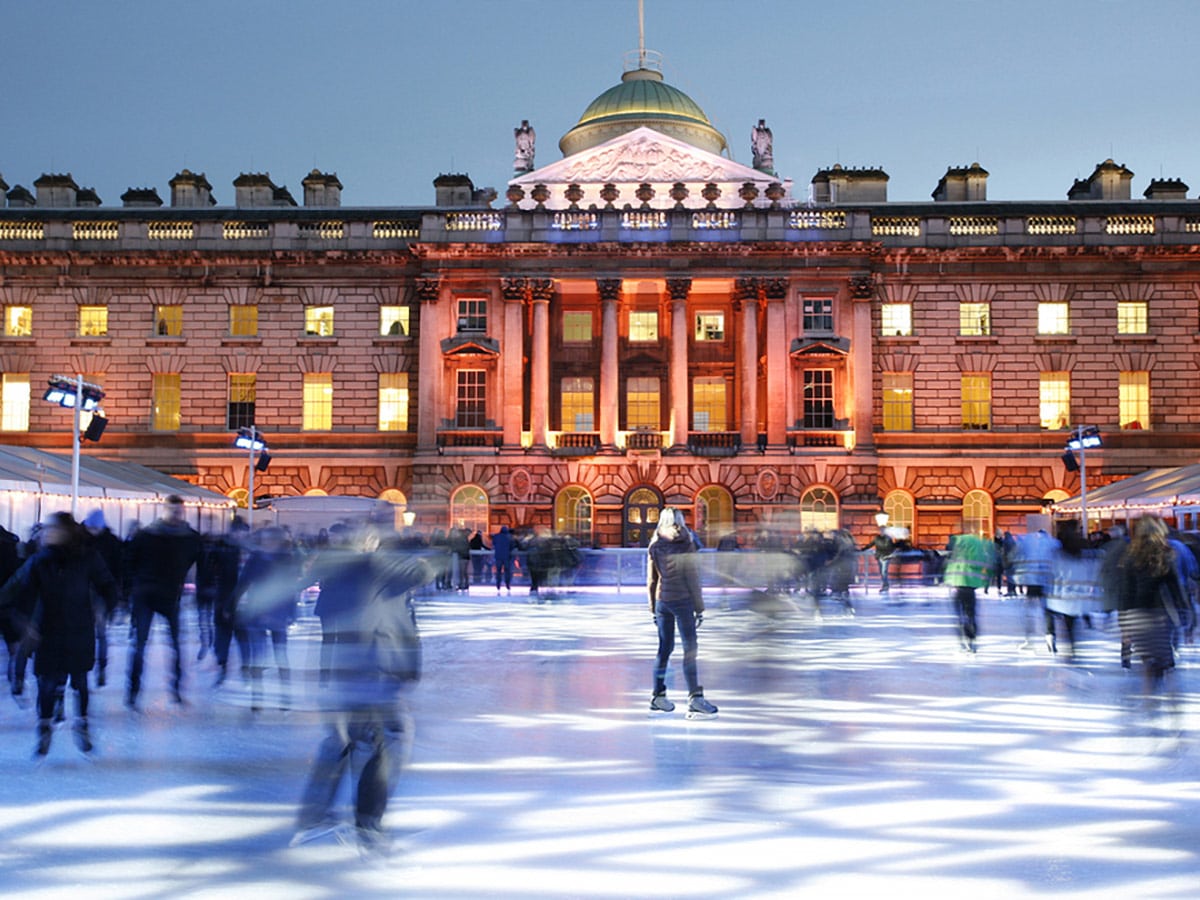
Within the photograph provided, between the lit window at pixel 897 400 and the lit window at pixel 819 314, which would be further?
the lit window at pixel 897 400

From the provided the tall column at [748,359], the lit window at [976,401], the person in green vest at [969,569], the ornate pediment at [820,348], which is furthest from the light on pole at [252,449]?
the lit window at [976,401]

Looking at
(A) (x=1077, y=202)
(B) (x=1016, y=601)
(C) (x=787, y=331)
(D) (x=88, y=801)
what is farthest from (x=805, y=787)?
(A) (x=1077, y=202)

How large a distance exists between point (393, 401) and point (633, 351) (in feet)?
34.7

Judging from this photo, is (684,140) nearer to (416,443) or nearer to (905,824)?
(416,443)

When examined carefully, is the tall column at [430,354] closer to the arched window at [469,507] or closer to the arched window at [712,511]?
the arched window at [469,507]

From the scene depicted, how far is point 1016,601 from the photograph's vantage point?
31281 millimetres

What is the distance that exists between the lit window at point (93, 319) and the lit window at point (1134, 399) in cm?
4335

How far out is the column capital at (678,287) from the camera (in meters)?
47.6

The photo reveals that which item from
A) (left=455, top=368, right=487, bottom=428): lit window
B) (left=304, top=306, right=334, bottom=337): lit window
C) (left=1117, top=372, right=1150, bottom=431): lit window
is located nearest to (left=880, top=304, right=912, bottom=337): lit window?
(left=1117, top=372, right=1150, bottom=431): lit window

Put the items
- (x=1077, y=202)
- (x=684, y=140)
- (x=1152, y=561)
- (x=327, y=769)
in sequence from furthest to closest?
(x=684, y=140)
(x=1077, y=202)
(x=1152, y=561)
(x=327, y=769)

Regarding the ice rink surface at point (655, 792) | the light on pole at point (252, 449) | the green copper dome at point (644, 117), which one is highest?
the green copper dome at point (644, 117)

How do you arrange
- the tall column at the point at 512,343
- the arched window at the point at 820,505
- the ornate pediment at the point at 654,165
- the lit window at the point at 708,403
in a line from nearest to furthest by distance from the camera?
the arched window at the point at 820,505 → the tall column at the point at 512,343 → the lit window at the point at 708,403 → the ornate pediment at the point at 654,165

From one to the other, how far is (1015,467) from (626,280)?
18.0 meters

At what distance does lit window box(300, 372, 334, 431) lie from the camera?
49062mm
